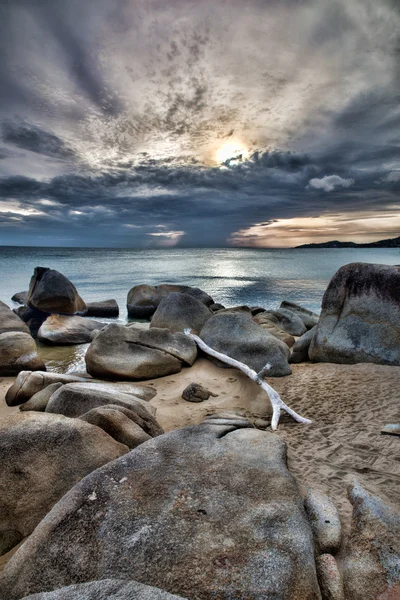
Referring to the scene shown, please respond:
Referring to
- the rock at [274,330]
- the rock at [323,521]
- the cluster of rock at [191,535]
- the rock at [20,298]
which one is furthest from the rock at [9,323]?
the rock at [323,521]

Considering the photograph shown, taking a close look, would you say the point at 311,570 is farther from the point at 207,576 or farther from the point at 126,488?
the point at 126,488

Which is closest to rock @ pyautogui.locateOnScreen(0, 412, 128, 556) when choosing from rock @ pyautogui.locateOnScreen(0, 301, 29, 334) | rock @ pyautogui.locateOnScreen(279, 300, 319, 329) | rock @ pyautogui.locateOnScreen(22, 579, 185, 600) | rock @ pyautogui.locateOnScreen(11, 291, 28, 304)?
rock @ pyautogui.locateOnScreen(22, 579, 185, 600)

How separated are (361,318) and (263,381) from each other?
3124 millimetres

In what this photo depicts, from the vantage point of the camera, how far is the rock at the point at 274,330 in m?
10.2

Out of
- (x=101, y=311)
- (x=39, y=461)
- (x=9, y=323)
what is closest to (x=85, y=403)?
(x=39, y=461)

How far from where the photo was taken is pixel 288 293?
85.9ft

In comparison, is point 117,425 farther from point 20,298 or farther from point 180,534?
point 20,298

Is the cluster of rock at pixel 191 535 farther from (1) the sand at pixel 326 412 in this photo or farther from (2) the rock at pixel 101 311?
(2) the rock at pixel 101 311

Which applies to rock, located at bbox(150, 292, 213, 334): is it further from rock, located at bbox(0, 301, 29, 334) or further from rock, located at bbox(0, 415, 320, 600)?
rock, located at bbox(0, 415, 320, 600)

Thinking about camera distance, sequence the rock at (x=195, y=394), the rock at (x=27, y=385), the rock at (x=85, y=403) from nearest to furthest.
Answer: the rock at (x=85, y=403), the rock at (x=27, y=385), the rock at (x=195, y=394)

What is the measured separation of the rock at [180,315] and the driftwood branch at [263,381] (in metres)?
1.61

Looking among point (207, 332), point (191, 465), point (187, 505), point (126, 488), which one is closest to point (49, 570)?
point (126, 488)

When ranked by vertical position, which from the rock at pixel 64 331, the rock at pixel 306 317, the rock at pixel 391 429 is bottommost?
the rock at pixel 306 317

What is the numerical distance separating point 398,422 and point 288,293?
2231 cm
